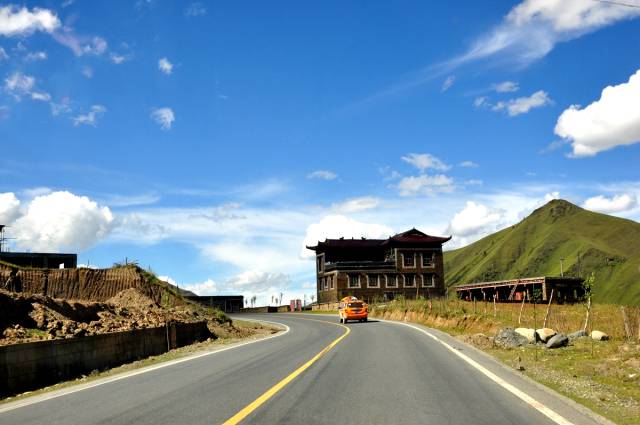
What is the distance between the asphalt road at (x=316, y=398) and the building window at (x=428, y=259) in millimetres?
67827

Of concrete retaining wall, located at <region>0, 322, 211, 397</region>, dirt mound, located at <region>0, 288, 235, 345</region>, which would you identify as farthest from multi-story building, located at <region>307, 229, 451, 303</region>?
concrete retaining wall, located at <region>0, 322, 211, 397</region>

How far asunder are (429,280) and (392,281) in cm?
564

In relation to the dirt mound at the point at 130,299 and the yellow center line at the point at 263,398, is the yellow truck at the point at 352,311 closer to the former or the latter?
the dirt mound at the point at 130,299

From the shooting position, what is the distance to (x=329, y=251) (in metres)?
84.1

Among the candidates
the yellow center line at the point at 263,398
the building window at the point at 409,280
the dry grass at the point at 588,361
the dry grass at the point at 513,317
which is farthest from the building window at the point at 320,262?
the yellow center line at the point at 263,398

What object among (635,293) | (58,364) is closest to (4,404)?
(58,364)

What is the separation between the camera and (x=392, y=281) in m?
80.1

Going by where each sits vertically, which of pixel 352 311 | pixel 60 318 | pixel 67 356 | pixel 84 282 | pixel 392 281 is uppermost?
pixel 392 281

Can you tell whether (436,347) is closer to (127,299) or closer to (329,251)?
(127,299)

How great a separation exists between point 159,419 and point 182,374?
18.8 ft

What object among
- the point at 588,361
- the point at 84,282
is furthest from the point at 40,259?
the point at 588,361

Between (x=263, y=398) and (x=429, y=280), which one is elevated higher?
(x=429, y=280)

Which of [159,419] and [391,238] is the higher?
[391,238]

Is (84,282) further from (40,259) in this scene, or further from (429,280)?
(429,280)
